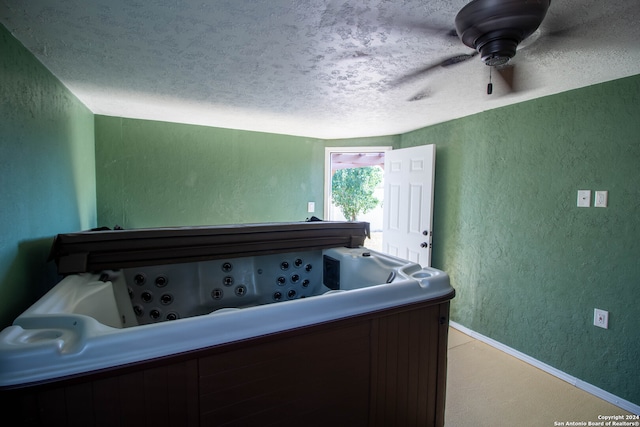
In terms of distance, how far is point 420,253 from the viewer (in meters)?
3.12

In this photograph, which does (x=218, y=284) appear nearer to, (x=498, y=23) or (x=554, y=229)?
(x=498, y=23)

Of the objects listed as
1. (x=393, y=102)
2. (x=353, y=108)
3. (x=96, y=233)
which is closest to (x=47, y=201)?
(x=96, y=233)

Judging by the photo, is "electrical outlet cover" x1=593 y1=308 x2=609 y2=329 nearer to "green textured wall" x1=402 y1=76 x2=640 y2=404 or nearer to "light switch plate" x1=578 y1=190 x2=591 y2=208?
"green textured wall" x1=402 y1=76 x2=640 y2=404

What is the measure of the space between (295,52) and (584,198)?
215cm

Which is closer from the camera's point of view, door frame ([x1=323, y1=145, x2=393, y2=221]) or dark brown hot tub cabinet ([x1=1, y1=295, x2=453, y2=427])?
dark brown hot tub cabinet ([x1=1, y1=295, x2=453, y2=427])

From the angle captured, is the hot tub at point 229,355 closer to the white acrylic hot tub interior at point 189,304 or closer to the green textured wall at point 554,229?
the white acrylic hot tub interior at point 189,304

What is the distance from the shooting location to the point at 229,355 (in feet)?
2.96

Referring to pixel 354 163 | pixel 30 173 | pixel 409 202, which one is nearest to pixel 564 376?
pixel 409 202

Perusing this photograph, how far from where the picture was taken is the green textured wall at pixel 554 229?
184cm

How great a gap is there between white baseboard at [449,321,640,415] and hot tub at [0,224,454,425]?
1485 mm

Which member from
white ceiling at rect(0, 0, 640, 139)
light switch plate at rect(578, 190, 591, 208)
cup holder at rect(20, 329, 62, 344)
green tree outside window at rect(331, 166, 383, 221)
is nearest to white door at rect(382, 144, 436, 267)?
white ceiling at rect(0, 0, 640, 139)

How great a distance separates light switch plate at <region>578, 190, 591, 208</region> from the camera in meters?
1.99

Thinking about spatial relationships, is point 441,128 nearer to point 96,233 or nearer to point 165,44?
point 165,44

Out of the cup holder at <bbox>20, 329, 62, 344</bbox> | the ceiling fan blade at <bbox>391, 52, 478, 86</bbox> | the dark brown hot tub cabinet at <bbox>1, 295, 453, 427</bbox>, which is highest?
the ceiling fan blade at <bbox>391, 52, 478, 86</bbox>
